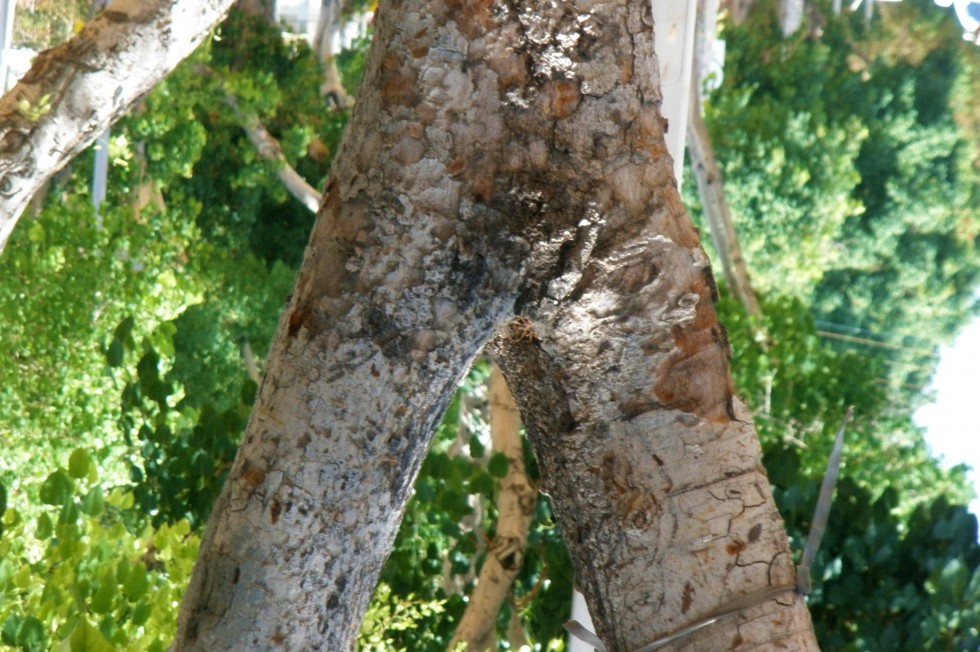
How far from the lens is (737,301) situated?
3725 mm

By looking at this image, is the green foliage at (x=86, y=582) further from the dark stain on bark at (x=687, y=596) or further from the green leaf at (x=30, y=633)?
the dark stain on bark at (x=687, y=596)

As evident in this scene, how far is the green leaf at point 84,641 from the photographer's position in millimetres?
883

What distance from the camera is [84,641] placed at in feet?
2.91

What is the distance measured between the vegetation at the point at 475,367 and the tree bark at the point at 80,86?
243 mm

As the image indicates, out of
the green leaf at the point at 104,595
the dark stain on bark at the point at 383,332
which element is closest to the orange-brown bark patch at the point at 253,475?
the dark stain on bark at the point at 383,332

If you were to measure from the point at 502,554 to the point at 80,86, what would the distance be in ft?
2.58

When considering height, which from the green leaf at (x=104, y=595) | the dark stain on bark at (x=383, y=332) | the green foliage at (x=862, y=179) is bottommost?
the green leaf at (x=104, y=595)

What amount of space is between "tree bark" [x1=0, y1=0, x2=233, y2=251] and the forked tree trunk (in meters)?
0.82

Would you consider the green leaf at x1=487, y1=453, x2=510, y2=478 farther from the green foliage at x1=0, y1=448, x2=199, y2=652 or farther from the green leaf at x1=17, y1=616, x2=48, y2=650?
the green leaf at x1=17, y1=616, x2=48, y2=650

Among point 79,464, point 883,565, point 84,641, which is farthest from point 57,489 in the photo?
point 883,565

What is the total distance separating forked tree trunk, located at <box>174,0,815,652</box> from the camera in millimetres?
621

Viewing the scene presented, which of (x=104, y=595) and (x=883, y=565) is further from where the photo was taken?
(x=883, y=565)

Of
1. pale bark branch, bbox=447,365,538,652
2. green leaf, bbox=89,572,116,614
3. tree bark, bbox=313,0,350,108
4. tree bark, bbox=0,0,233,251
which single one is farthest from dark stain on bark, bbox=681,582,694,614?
tree bark, bbox=313,0,350,108

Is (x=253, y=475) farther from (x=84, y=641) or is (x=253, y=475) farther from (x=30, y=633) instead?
(x=30, y=633)
